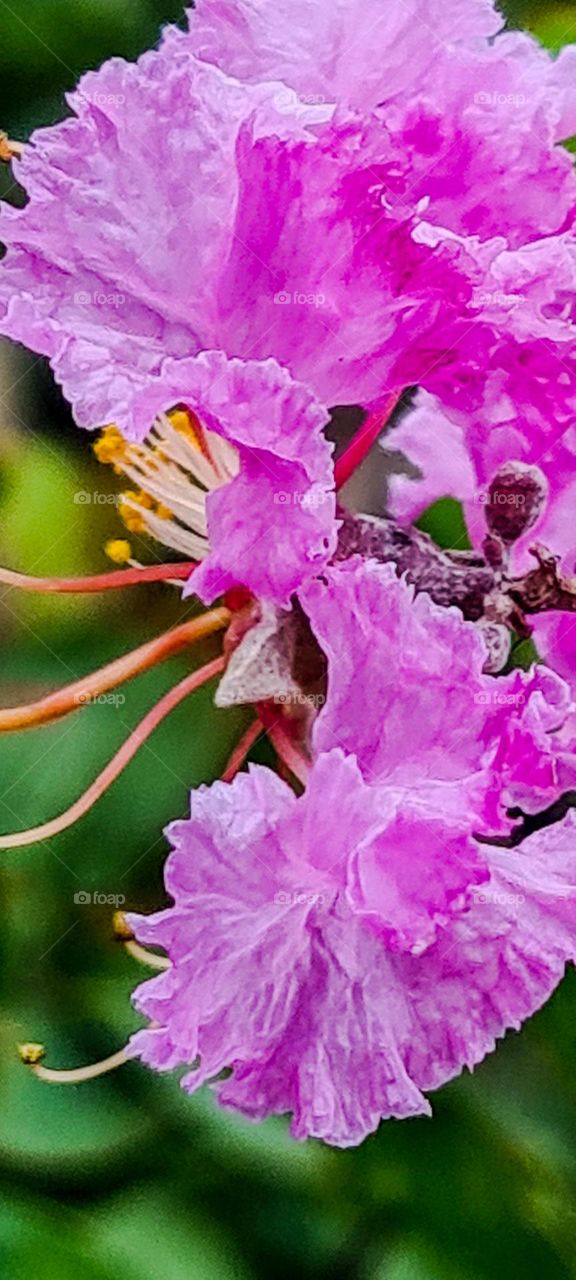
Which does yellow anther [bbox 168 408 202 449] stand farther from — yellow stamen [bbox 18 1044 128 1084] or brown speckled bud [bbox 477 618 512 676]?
yellow stamen [bbox 18 1044 128 1084]

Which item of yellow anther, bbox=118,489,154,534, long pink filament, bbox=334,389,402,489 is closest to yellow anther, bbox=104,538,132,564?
yellow anther, bbox=118,489,154,534

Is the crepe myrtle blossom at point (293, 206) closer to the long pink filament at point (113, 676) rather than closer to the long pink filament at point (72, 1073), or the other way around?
the long pink filament at point (113, 676)

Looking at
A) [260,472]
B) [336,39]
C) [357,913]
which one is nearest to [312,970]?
[357,913]

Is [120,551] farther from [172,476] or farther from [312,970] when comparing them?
[312,970]

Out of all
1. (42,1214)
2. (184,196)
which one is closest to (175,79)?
(184,196)

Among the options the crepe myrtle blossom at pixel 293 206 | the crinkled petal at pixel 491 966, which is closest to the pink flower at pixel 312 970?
the crinkled petal at pixel 491 966

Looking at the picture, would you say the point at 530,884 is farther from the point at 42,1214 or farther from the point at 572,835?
the point at 42,1214
